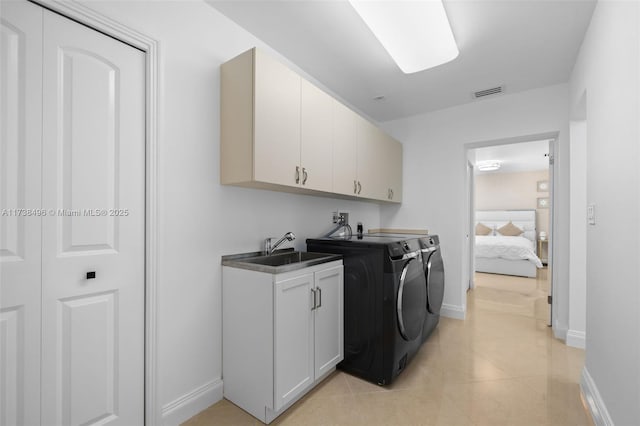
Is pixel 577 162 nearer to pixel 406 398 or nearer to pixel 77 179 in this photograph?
pixel 406 398

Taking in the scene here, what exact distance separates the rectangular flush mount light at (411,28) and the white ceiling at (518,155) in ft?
10.4

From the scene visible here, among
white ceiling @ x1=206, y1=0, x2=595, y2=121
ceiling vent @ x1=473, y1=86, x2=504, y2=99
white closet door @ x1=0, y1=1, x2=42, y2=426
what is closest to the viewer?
white closet door @ x1=0, y1=1, x2=42, y2=426

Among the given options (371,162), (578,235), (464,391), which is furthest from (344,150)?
(578,235)

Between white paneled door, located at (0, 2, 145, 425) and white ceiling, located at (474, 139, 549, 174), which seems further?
white ceiling, located at (474, 139, 549, 174)

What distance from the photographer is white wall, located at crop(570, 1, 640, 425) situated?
117 cm

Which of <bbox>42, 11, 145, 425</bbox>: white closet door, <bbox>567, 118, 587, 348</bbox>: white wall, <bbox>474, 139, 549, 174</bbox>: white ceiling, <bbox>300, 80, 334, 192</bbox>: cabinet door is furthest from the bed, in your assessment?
<bbox>42, 11, 145, 425</bbox>: white closet door

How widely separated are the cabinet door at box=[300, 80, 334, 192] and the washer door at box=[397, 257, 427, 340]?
869 mm

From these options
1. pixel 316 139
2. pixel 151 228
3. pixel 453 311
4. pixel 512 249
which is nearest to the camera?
pixel 151 228

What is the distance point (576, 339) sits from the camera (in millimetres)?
2555

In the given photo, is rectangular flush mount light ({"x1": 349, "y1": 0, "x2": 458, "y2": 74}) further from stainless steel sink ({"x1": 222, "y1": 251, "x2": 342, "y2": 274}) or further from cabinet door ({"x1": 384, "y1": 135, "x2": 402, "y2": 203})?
stainless steel sink ({"x1": 222, "y1": 251, "x2": 342, "y2": 274})

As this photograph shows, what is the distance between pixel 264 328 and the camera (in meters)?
1.57

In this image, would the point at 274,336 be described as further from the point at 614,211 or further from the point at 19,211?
the point at 614,211

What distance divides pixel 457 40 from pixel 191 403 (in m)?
2.97

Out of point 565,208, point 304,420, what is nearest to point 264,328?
point 304,420
